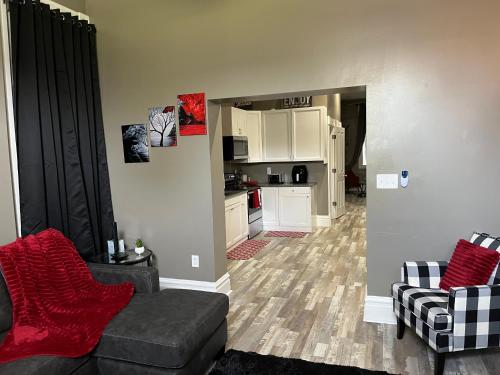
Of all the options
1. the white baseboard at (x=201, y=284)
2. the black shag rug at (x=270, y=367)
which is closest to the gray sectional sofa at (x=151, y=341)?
the black shag rug at (x=270, y=367)

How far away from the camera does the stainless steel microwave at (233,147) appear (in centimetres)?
575

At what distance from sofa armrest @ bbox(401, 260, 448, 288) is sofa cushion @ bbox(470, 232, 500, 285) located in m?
0.29

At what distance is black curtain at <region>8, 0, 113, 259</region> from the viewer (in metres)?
2.91

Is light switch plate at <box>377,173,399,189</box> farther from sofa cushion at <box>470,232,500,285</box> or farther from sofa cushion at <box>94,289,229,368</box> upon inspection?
sofa cushion at <box>94,289,229,368</box>

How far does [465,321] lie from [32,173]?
3.35 metres

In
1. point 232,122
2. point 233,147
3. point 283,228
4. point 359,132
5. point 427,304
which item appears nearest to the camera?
point 427,304

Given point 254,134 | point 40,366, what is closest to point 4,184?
point 40,366

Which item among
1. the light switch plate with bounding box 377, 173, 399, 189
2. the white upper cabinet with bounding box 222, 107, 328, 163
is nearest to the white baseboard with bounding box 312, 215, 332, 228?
the white upper cabinet with bounding box 222, 107, 328, 163

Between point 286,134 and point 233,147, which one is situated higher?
point 286,134

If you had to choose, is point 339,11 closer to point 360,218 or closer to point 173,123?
point 173,123

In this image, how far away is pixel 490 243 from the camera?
2469mm

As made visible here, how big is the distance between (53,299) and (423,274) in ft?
8.64

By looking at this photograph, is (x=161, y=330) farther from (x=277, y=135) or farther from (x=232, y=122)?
(x=277, y=135)

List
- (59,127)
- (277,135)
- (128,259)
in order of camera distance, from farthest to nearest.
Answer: (277,135)
(128,259)
(59,127)
